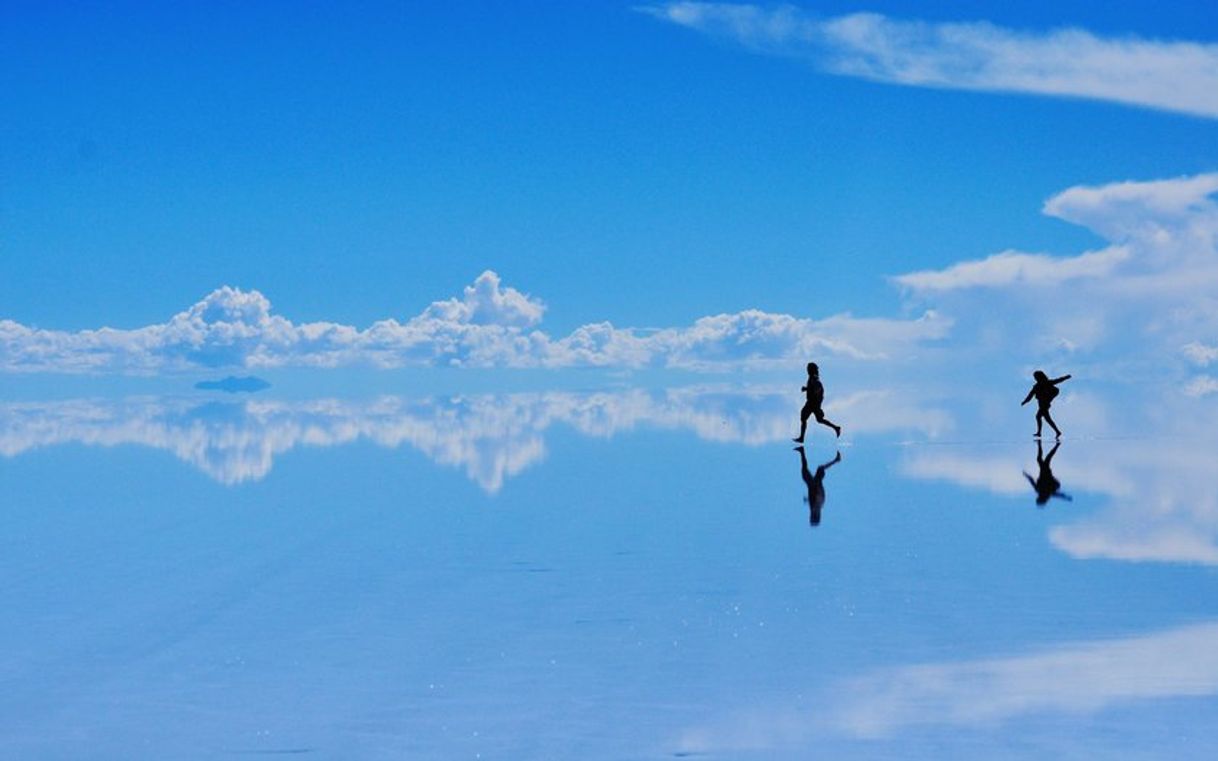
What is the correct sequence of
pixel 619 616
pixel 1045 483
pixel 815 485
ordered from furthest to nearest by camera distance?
pixel 815 485 < pixel 1045 483 < pixel 619 616

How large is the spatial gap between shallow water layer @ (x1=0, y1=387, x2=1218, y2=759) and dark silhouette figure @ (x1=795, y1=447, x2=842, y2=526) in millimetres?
161

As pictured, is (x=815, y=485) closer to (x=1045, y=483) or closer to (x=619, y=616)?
(x=1045, y=483)

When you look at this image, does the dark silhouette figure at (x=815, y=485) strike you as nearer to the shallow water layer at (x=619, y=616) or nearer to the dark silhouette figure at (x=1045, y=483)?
the shallow water layer at (x=619, y=616)

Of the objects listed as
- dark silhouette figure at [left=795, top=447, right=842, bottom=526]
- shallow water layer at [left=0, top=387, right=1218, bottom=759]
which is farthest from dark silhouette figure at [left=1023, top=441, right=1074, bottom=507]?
dark silhouette figure at [left=795, top=447, right=842, bottom=526]

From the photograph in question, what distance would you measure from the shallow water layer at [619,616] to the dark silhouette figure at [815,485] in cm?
16

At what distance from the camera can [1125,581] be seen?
12.4 meters

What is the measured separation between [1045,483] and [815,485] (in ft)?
12.9

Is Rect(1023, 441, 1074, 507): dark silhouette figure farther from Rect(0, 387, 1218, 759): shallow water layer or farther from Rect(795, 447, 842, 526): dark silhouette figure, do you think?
Rect(795, 447, 842, 526): dark silhouette figure

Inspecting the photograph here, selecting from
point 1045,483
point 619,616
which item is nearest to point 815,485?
point 1045,483

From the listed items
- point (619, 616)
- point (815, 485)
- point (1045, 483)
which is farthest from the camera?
point (815, 485)

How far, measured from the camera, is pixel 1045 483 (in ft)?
70.9

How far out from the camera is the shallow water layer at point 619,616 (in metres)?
7.95

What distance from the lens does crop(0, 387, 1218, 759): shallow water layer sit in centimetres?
795

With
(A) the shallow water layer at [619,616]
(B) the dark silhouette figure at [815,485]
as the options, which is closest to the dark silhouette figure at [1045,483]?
(A) the shallow water layer at [619,616]
